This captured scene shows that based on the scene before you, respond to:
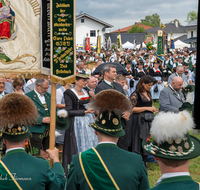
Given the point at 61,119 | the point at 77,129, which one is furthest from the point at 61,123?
the point at 77,129

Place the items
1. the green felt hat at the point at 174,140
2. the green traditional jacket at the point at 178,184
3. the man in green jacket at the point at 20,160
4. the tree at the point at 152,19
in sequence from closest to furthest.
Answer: the green traditional jacket at the point at 178,184
the green felt hat at the point at 174,140
the man in green jacket at the point at 20,160
the tree at the point at 152,19

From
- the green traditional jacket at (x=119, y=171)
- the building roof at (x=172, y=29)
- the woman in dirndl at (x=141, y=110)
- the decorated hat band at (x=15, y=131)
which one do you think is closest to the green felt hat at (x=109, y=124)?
the green traditional jacket at (x=119, y=171)

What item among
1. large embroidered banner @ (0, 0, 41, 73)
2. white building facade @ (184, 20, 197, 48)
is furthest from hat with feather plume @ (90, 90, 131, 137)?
white building facade @ (184, 20, 197, 48)

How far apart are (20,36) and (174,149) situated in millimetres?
2454

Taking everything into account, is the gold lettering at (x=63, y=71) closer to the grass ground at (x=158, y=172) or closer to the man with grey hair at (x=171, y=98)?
the grass ground at (x=158, y=172)

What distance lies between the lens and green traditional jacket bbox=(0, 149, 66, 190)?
7.79ft

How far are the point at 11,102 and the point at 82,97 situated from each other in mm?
2922

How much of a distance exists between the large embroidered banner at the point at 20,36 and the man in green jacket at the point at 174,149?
6.84 feet

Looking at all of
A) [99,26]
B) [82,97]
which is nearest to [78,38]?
[99,26]

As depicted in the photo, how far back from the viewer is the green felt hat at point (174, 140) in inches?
77.5

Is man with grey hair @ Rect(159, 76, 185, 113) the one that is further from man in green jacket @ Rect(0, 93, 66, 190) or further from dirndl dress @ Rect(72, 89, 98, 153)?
man in green jacket @ Rect(0, 93, 66, 190)

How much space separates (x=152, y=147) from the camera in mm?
2076

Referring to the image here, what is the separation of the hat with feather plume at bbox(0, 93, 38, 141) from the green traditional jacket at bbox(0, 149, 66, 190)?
148 mm

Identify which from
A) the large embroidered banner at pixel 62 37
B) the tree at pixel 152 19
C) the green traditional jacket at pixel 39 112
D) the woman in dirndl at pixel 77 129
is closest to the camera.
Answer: the large embroidered banner at pixel 62 37
